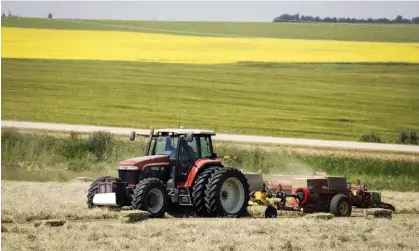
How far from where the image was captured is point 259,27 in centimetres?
7694

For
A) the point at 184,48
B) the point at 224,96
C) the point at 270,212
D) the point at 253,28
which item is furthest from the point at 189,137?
the point at 253,28

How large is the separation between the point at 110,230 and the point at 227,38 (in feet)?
187

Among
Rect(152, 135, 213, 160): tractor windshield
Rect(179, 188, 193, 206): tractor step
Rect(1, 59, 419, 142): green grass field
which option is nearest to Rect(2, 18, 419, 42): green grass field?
Rect(1, 59, 419, 142): green grass field

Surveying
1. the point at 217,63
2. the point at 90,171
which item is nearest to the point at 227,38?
the point at 217,63

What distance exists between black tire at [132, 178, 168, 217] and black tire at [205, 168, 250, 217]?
1001mm

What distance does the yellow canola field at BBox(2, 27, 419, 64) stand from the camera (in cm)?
6234

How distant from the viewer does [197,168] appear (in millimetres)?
20516

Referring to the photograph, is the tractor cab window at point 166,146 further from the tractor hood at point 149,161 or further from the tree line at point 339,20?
the tree line at point 339,20

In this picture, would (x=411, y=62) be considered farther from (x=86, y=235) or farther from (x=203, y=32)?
(x=86, y=235)

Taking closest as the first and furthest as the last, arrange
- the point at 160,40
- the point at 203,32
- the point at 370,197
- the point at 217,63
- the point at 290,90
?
1. the point at 370,197
2. the point at 290,90
3. the point at 217,63
4. the point at 160,40
5. the point at 203,32

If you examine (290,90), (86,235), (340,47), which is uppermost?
(340,47)

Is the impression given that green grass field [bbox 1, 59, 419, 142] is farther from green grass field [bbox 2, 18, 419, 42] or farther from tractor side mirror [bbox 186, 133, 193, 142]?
tractor side mirror [bbox 186, 133, 193, 142]

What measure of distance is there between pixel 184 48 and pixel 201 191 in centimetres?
4839

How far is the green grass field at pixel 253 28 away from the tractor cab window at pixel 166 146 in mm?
43424
